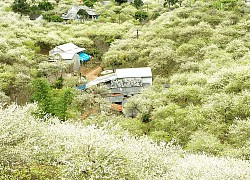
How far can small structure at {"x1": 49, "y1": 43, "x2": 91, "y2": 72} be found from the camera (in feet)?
149

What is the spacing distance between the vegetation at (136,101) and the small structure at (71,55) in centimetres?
190

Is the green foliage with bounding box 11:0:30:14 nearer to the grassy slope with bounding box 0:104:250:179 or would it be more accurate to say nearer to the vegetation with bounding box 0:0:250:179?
the vegetation with bounding box 0:0:250:179

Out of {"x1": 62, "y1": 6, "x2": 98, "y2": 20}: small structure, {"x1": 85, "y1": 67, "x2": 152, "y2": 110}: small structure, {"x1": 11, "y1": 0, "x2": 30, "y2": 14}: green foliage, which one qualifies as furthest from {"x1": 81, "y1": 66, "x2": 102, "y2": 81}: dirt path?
{"x1": 62, "y1": 6, "x2": 98, "y2": 20}: small structure

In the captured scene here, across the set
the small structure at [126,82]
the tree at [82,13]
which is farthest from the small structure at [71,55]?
the tree at [82,13]

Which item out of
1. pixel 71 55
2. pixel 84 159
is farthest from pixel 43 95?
pixel 71 55

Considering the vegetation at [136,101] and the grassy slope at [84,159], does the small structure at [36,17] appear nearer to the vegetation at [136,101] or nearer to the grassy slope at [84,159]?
the vegetation at [136,101]

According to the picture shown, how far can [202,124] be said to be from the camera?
25.1 m

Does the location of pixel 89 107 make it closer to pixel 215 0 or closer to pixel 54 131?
pixel 54 131

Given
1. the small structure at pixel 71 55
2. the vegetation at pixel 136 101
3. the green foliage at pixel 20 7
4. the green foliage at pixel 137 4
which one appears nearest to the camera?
the vegetation at pixel 136 101

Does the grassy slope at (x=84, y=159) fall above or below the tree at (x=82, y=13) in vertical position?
below

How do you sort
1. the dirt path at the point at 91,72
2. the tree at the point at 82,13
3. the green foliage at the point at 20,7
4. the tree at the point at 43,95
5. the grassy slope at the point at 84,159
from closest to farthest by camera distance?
the grassy slope at the point at 84,159 < the tree at the point at 43,95 < the dirt path at the point at 91,72 < the green foliage at the point at 20,7 < the tree at the point at 82,13

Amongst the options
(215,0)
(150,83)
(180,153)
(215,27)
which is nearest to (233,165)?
(180,153)

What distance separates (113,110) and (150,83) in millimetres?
7429

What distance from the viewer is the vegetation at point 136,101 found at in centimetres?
A: 1543
